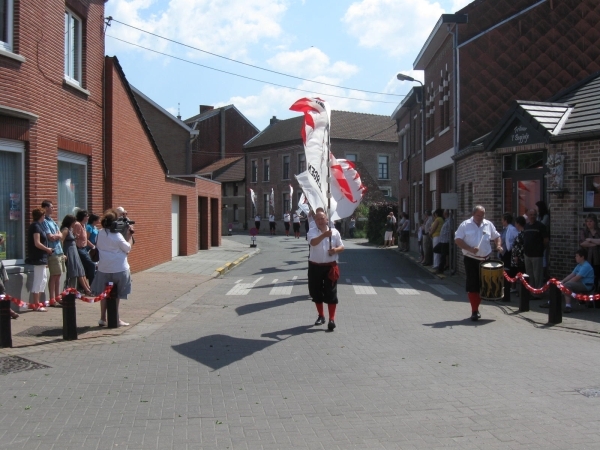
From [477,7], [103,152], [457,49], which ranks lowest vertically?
[103,152]

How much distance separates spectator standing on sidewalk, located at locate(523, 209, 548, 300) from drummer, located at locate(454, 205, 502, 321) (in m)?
2.24

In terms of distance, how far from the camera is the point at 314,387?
261 inches

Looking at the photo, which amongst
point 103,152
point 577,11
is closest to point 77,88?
point 103,152

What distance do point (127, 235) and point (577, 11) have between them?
1618cm

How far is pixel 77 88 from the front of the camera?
1395 centimetres

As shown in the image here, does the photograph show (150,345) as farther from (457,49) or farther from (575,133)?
(457,49)

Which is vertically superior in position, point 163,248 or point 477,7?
point 477,7

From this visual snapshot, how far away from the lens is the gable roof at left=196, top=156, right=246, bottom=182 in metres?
64.2

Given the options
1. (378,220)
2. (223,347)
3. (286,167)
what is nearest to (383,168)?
(286,167)

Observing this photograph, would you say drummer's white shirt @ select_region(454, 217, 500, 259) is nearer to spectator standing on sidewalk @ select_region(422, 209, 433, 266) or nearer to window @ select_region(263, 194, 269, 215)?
spectator standing on sidewalk @ select_region(422, 209, 433, 266)

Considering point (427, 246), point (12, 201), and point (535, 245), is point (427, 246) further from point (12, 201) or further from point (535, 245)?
point (12, 201)

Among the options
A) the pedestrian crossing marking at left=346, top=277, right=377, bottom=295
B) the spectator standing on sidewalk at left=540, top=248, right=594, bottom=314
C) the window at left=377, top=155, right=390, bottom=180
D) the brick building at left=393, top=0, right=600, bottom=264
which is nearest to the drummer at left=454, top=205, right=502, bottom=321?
the spectator standing on sidewalk at left=540, top=248, right=594, bottom=314

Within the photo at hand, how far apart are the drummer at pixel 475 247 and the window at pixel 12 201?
7.35m

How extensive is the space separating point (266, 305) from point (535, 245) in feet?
17.2
